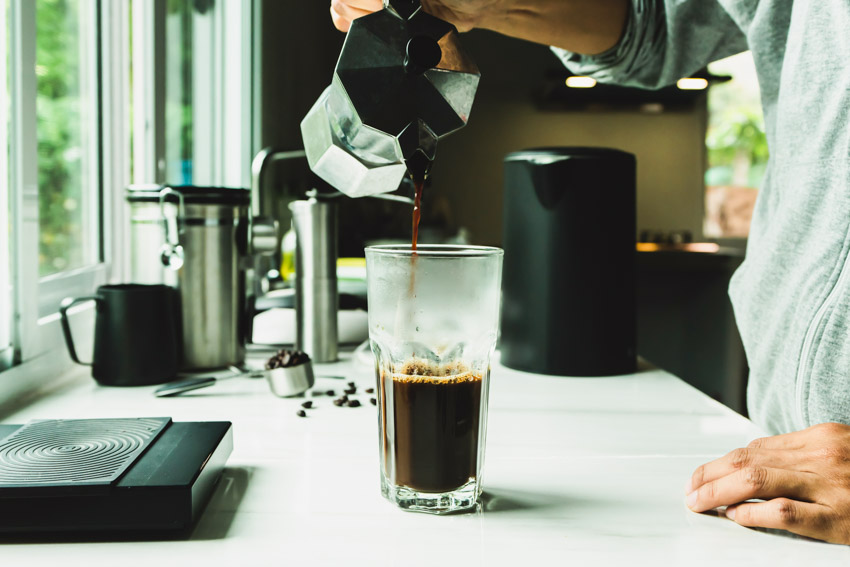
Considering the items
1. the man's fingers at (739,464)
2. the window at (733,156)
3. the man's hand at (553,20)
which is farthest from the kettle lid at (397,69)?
the window at (733,156)

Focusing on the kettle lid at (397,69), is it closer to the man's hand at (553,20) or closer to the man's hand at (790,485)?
the man's hand at (553,20)

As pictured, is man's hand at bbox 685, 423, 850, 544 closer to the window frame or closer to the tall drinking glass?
the tall drinking glass

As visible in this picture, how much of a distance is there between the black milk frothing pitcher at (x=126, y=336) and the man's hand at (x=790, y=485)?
0.72 metres

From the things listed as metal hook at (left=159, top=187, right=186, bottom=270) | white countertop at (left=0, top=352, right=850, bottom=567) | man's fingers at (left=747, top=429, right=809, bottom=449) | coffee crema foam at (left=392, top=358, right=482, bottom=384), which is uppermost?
metal hook at (left=159, top=187, right=186, bottom=270)

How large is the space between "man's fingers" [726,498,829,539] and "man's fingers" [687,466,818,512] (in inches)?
0.5

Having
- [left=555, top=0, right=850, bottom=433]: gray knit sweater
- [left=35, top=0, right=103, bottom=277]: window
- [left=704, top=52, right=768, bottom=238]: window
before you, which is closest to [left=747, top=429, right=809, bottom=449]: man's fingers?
[left=555, top=0, right=850, bottom=433]: gray knit sweater

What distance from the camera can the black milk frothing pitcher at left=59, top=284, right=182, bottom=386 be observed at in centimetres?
98

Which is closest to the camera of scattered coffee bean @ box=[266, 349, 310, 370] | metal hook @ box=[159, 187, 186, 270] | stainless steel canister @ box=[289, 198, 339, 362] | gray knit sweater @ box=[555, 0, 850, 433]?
gray knit sweater @ box=[555, 0, 850, 433]

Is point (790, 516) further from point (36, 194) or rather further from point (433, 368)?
point (36, 194)

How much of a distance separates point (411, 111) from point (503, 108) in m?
3.84

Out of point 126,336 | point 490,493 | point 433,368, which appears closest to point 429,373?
point 433,368

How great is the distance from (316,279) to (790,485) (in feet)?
2.58

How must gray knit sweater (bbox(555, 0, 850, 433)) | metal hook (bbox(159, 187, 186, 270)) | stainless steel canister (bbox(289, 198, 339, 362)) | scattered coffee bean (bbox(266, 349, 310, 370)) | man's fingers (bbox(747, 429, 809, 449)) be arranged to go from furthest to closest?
1. stainless steel canister (bbox(289, 198, 339, 362))
2. metal hook (bbox(159, 187, 186, 270))
3. scattered coffee bean (bbox(266, 349, 310, 370))
4. gray knit sweater (bbox(555, 0, 850, 433))
5. man's fingers (bbox(747, 429, 809, 449))

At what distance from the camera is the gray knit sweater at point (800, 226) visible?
28.5 inches
